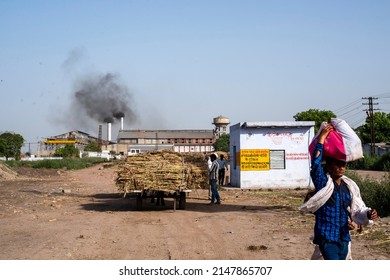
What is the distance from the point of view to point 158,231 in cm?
1136

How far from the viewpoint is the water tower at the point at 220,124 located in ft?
369

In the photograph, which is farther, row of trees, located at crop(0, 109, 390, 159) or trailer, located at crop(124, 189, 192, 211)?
row of trees, located at crop(0, 109, 390, 159)

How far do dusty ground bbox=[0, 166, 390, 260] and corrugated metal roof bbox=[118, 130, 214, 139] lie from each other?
9402 centimetres

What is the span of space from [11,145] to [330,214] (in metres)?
81.1

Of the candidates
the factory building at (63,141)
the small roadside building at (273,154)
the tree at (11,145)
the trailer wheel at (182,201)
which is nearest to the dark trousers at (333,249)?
the trailer wheel at (182,201)

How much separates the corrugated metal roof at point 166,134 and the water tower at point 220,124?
2078 millimetres

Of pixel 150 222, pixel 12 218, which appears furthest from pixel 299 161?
pixel 12 218

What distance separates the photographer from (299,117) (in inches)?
3022

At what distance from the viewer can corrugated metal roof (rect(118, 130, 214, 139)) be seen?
113 metres

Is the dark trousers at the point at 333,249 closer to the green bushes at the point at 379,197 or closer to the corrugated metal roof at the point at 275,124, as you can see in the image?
the green bushes at the point at 379,197

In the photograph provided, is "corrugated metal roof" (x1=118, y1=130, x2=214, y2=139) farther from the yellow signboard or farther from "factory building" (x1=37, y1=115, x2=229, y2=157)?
the yellow signboard

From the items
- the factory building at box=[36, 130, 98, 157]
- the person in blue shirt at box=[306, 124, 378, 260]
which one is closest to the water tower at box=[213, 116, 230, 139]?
the factory building at box=[36, 130, 98, 157]

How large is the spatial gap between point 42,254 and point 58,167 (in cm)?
4839
